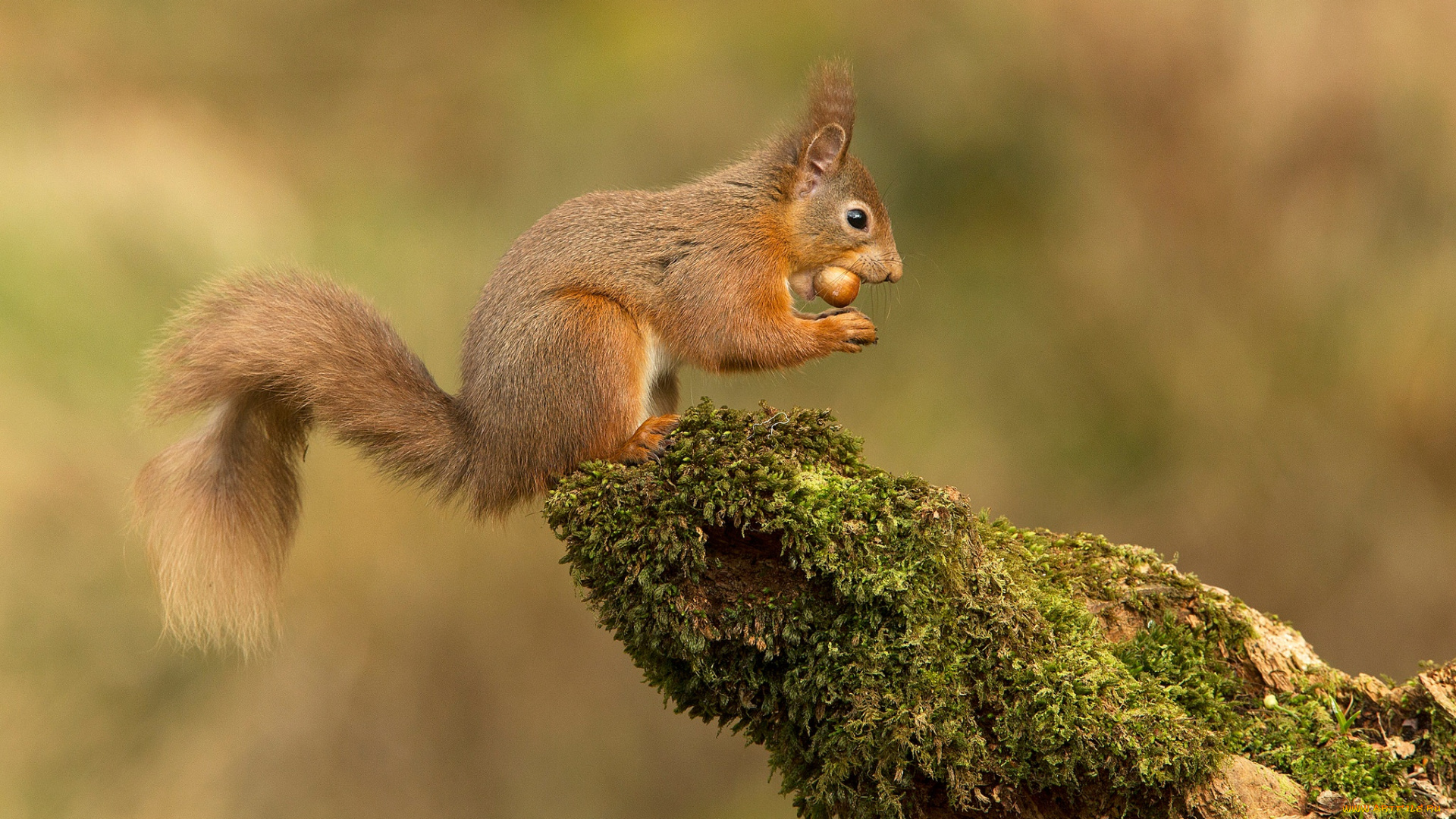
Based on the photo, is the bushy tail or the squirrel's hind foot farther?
the bushy tail

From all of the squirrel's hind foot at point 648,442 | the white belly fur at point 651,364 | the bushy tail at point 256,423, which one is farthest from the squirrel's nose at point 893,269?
the bushy tail at point 256,423

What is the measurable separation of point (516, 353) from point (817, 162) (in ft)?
2.88

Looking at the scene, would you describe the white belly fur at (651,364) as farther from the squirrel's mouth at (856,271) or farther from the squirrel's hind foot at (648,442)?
the squirrel's mouth at (856,271)

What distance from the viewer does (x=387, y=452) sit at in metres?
2.30

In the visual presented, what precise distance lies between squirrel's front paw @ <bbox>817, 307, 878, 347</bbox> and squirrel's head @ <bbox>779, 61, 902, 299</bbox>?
242 mm

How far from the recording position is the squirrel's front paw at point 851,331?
2.26 m

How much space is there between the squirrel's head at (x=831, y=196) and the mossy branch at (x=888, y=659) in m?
0.59

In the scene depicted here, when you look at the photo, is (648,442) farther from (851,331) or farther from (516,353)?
(851,331)

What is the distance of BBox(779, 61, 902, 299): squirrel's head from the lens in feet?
8.06

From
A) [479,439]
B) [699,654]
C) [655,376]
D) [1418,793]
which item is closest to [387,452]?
[479,439]

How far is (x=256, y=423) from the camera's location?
245 centimetres

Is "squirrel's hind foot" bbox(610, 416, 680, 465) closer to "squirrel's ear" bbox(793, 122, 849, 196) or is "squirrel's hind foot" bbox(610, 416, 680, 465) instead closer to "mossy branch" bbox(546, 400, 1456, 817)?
"mossy branch" bbox(546, 400, 1456, 817)

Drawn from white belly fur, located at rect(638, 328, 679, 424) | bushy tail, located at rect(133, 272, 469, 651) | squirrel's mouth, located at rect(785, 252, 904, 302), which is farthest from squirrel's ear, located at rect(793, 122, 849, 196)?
bushy tail, located at rect(133, 272, 469, 651)

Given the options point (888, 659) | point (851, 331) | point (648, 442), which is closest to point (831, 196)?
point (851, 331)
